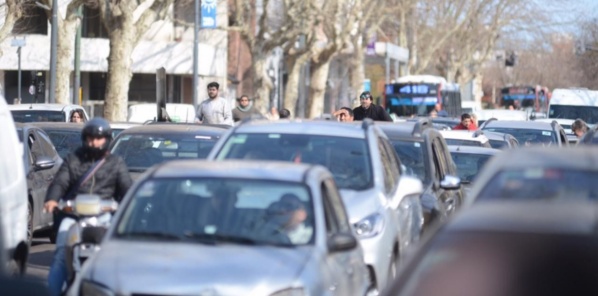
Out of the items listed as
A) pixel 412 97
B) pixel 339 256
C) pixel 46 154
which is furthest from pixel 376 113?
pixel 412 97

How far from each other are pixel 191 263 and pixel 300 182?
1.34 meters

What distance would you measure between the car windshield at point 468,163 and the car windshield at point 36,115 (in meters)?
8.17

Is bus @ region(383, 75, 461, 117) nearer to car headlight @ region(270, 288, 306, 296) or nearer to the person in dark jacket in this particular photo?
the person in dark jacket

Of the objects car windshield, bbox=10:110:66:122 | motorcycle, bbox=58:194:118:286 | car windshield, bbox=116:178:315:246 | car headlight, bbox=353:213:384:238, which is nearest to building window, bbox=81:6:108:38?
car windshield, bbox=10:110:66:122

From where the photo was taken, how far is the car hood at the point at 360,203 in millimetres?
9984

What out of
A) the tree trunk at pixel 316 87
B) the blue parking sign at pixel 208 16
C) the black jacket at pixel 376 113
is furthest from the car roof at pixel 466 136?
the tree trunk at pixel 316 87

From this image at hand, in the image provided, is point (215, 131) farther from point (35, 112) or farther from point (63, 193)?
point (35, 112)

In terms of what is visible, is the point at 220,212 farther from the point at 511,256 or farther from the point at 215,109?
the point at 215,109

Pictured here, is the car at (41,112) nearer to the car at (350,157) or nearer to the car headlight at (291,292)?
the car at (350,157)

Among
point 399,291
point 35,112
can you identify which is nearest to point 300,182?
point 399,291

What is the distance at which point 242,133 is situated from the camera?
10859 millimetres

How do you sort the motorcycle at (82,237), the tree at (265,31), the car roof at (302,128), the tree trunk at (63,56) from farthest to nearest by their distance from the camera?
the tree at (265,31)
the tree trunk at (63,56)
the car roof at (302,128)
the motorcycle at (82,237)

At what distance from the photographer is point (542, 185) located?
5.63m

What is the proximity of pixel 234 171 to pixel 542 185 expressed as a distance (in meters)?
3.09
